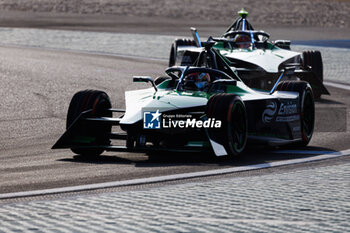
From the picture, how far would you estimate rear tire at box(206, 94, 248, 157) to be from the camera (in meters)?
10.1

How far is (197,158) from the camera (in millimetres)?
10469

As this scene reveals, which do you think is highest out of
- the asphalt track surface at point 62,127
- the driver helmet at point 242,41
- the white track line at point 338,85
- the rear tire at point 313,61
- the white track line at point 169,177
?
the driver helmet at point 242,41

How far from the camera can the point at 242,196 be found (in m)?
7.67

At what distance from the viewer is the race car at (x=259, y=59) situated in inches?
648

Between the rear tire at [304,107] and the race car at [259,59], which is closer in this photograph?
the rear tire at [304,107]

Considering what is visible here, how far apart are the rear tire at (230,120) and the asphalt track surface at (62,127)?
0.21 metres

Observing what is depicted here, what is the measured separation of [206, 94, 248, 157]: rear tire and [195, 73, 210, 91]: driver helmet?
93 cm

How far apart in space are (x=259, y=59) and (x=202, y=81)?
5.76m

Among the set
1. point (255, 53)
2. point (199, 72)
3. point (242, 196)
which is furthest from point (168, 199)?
point (255, 53)

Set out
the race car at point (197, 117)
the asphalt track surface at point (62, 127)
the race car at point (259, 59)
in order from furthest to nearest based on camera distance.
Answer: the race car at point (259, 59) < the race car at point (197, 117) < the asphalt track surface at point (62, 127)

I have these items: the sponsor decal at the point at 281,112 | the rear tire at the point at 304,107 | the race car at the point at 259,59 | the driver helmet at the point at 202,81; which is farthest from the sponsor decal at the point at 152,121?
the race car at the point at 259,59

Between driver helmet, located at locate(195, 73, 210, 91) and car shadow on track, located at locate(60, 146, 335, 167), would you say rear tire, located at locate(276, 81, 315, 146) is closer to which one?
car shadow on track, located at locate(60, 146, 335, 167)

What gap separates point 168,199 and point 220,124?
107 inches

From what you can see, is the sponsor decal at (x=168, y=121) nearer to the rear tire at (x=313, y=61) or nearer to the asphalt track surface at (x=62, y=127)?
the asphalt track surface at (x=62, y=127)
